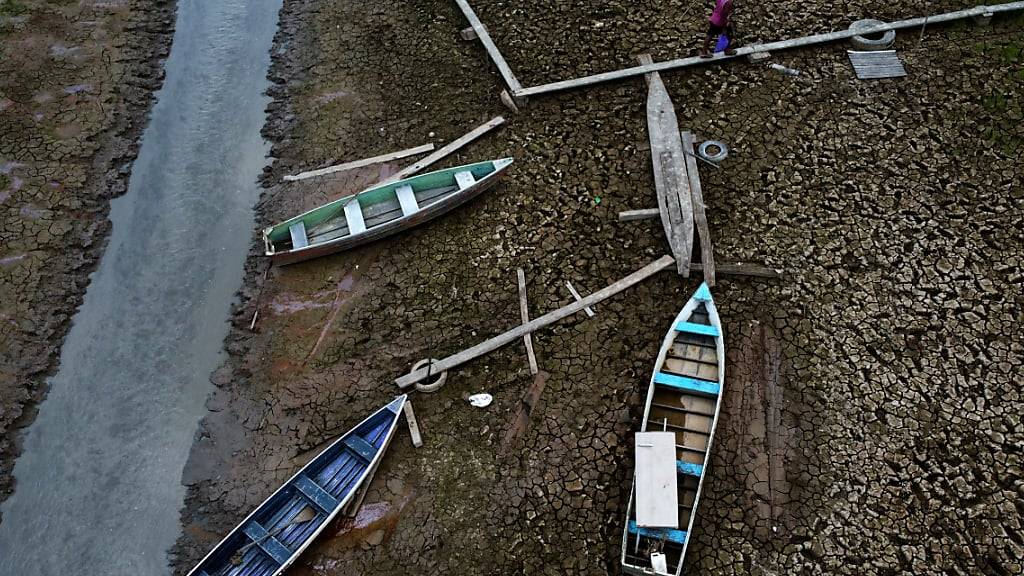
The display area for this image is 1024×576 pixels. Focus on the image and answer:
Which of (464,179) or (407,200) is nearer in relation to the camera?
(407,200)

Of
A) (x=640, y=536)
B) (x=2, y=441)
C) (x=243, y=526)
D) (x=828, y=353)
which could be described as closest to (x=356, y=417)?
(x=243, y=526)

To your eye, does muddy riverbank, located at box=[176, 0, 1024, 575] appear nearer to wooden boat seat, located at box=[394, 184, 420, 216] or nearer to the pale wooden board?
wooden boat seat, located at box=[394, 184, 420, 216]

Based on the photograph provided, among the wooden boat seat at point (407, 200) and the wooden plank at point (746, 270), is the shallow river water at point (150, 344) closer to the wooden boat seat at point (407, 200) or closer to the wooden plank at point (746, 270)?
the wooden boat seat at point (407, 200)

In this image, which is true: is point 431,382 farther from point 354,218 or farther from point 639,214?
point 639,214

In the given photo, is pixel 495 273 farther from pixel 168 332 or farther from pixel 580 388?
pixel 168 332

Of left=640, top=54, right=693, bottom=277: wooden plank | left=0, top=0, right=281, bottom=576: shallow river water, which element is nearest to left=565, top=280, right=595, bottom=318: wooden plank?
left=640, top=54, right=693, bottom=277: wooden plank

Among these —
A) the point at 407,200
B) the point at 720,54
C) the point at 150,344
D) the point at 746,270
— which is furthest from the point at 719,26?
the point at 150,344
